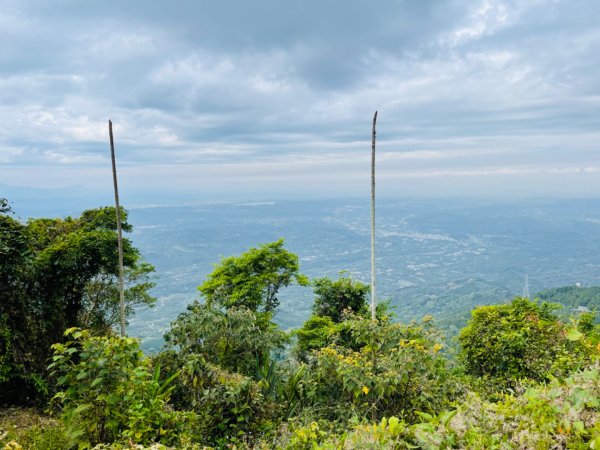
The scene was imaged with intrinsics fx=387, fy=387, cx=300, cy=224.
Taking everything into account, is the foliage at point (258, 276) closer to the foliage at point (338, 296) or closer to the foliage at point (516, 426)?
the foliage at point (338, 296)

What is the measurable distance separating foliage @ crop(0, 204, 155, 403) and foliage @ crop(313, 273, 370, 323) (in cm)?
772

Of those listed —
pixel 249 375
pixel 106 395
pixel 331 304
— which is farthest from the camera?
pixel 331 304

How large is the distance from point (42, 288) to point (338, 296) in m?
9.85

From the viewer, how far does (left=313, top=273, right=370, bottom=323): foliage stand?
1461cm

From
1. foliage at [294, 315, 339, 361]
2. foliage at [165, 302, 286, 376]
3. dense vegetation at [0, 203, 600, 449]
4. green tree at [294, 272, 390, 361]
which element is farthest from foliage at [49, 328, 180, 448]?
green tree at [294, 272, 390, 361]

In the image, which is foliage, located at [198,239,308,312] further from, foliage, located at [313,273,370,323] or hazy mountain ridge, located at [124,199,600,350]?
hazy mountain ridge, located at [124,199,600,350]

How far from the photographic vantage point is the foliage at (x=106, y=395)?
3.26m

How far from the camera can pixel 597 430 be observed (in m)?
1.79

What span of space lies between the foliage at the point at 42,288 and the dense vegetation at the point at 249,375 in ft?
0.08

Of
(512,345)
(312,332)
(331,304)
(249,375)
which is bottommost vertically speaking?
(312,332)

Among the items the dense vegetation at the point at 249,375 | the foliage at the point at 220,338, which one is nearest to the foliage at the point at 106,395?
the dense vegetation at the point at 249,375

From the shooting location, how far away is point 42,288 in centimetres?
724

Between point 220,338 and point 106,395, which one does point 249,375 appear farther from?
point 106,395

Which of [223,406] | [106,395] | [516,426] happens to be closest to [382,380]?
[223,406]
